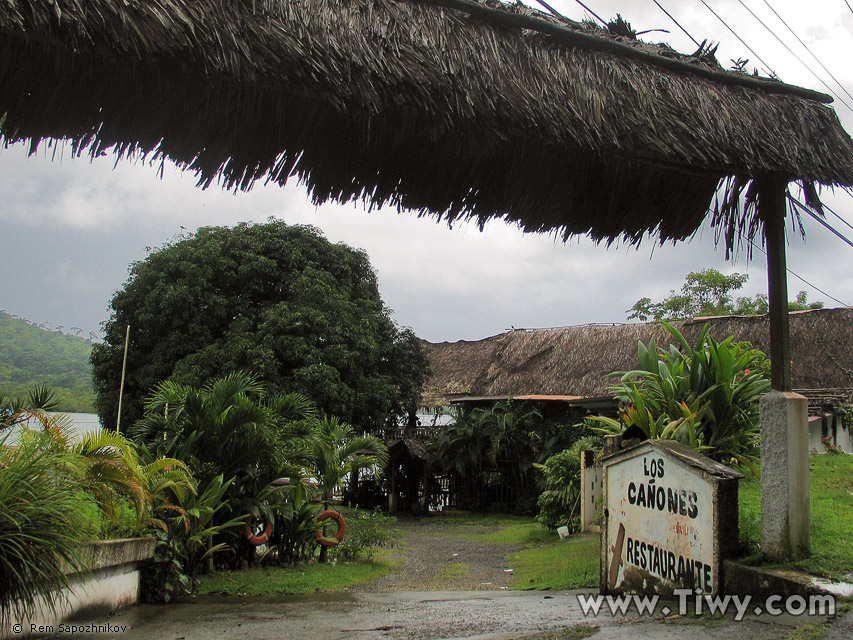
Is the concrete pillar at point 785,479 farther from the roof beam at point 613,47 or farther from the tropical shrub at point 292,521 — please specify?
the tropical shrub at point 292,521

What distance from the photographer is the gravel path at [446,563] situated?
872 centimetres

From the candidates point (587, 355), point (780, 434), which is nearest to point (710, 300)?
point (587, 355)

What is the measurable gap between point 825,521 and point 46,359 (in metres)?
27.9

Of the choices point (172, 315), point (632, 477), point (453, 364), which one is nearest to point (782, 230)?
point (632, 477)

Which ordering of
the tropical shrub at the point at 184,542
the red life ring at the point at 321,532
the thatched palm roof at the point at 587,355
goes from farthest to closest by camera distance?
the thatched palm roof at the point at 587,355
the red life ring at the point at 321,532
the tropical shrub at the point at 184,542

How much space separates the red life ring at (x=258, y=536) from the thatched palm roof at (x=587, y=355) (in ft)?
41.3

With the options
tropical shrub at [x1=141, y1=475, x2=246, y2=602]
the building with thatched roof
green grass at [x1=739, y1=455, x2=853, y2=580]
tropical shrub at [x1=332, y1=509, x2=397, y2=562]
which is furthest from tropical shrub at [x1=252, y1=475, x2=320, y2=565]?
the building with thatched roof

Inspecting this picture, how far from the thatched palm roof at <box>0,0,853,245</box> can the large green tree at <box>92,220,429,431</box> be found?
499 inches

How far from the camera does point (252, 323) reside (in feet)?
58.1

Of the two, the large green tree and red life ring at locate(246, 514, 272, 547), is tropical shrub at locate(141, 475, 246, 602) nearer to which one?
red life ring at locate(246, 514, 272, 547)

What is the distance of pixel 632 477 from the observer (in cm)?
595

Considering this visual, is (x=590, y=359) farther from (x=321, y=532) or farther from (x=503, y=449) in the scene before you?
(x=321, y=532)

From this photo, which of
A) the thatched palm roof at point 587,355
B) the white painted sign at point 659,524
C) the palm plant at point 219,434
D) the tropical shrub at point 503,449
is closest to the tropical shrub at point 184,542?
the palm plant at point 219,434

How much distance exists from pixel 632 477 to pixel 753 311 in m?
23.9
